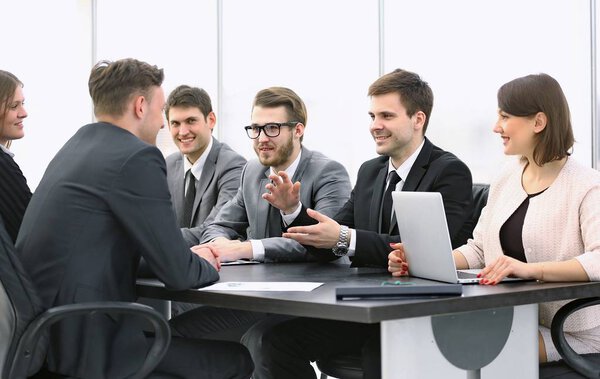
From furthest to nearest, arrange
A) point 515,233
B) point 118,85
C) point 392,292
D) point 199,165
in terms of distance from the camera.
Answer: point 199,165, point 515,233, point 118,85, point 392,292

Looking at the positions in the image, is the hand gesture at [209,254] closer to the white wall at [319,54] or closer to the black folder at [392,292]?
the black folder at [392,292]

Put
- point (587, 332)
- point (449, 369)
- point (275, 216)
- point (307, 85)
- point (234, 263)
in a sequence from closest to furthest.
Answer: point (449, 369)
point (587, 332)
point (234, 263)
point (275, 216)
point (307, 85)

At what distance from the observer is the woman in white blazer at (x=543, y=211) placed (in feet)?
9.12

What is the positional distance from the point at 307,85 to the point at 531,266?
4.11m

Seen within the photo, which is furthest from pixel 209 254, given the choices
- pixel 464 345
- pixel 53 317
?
pixel 464 345

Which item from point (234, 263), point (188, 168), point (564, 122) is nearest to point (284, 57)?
point (188, 168)

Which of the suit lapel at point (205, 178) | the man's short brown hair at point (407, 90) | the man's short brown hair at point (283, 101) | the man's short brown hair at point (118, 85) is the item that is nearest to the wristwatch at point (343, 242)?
the man's short brown hair at point (407, 90)

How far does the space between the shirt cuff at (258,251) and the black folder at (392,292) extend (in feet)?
4.26

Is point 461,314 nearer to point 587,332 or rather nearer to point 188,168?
point 587,332

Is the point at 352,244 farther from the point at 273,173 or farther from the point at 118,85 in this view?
the point at 118,85

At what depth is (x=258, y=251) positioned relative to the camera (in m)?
3.64

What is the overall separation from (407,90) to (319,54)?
9.44ft

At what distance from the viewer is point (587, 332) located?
9.37 ft

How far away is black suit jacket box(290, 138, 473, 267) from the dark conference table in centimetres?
48
